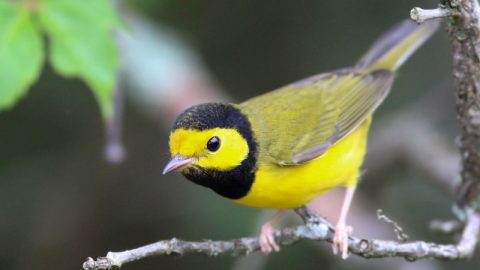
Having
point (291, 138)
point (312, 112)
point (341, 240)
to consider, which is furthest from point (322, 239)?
point (312, 112)

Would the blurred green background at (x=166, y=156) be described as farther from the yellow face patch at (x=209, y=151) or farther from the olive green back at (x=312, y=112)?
the yellow face patch at (x=209, y=151)

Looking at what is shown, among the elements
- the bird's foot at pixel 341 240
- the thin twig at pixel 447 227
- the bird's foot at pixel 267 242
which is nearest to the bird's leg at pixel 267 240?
the bird's foot at pixel 267 242

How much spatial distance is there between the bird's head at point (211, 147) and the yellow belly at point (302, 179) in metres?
0.09

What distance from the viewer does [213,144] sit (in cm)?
347

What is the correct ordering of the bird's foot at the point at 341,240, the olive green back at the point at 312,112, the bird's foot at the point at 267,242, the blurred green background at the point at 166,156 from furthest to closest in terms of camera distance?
the blurred green background at the point at 166,156
the olive green back at the point at 312,112
the bird's foot at the point at 267,242
the bird's foot at the point at 341,240

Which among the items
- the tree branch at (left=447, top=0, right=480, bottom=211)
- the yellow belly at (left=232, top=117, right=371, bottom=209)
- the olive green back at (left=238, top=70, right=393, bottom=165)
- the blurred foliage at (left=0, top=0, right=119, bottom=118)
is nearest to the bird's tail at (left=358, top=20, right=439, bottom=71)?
the olive green back at (left=238, top=70, right=393, bottom=165)

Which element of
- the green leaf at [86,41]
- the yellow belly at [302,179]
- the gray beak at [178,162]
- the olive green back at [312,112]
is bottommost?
the yellow belly at [302,179]

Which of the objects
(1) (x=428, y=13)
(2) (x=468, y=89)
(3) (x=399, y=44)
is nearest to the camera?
A: (1) (x=428, y=13)

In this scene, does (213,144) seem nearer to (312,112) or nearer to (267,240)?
(267,240)

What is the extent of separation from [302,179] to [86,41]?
1238 mm

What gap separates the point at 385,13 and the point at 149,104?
7.06 feet

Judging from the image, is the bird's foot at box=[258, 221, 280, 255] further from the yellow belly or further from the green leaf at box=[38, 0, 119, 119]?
the green leaf at box=[38, 0, 119, 119]

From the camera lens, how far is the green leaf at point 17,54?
3.39 m

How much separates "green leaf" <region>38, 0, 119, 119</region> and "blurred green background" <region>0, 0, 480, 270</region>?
1.49 meters
